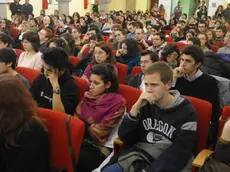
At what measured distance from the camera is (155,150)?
209cm

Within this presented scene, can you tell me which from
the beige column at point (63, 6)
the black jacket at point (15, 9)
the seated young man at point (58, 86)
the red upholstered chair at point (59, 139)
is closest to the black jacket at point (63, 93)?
the seated young man at point (58, 86)

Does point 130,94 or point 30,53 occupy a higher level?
point 30,53

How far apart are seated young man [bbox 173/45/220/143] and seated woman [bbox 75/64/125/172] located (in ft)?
2.43

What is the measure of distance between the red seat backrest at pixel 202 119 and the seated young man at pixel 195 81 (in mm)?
501

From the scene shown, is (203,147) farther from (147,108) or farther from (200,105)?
(147,108)

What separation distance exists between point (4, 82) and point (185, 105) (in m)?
1.14

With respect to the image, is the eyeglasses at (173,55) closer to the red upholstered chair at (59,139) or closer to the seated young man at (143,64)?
the seated young man at (143,64)

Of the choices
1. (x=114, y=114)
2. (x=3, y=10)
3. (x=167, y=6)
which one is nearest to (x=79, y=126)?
(x=114, y=114)

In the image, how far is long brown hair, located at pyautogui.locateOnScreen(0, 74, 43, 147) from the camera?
1674mm

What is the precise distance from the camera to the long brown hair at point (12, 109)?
1.67 meters

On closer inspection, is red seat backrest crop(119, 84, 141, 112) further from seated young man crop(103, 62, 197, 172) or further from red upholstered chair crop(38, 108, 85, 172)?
red upholstered chair crop(38, 108, 85, 172)

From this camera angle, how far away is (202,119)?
232cm

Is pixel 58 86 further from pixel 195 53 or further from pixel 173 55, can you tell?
pixel 173 55

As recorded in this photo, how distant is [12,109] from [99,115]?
864mm
